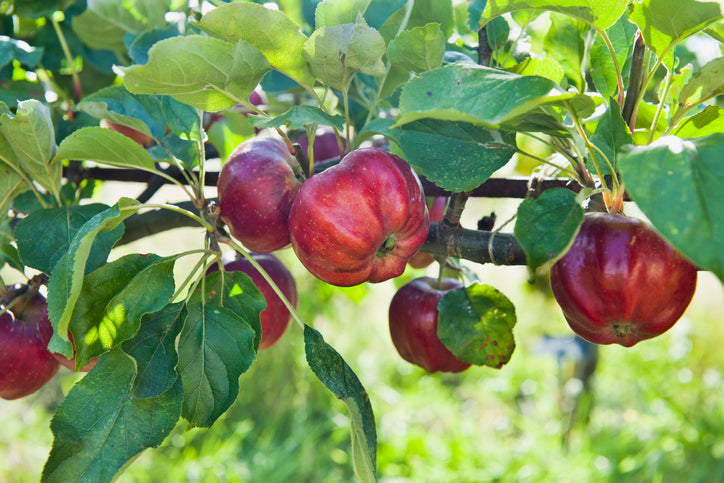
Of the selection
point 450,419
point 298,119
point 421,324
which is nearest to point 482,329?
point 421,324

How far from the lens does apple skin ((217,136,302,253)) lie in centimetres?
54

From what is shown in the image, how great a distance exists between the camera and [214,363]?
20.0 inches

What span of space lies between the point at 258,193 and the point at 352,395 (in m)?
0.21

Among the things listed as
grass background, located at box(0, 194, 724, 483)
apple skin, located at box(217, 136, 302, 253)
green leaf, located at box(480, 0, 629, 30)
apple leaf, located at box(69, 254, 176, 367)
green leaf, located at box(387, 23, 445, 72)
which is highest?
green leaf, located at box(480, 0, 629, 30)

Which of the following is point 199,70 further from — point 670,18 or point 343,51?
point 670,18

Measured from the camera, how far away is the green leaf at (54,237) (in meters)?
0.52

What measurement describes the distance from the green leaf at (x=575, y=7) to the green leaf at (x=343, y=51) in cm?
9

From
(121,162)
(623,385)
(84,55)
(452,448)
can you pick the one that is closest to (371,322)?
(452,448)

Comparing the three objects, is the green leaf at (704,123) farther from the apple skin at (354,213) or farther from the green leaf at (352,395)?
the green leaf at (352,395)

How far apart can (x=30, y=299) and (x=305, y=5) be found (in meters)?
0.51

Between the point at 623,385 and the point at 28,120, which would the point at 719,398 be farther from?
the point at 28,120

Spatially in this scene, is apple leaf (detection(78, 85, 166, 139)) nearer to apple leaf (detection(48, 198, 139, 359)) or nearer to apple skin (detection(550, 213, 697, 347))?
apple leaf (detection(48, 198, 139, 359))

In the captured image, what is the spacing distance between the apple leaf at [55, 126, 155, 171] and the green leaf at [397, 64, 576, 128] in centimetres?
29

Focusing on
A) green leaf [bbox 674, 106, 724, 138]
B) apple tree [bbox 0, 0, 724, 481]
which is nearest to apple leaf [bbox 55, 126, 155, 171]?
apple tree [bbox 0, 0, 724, 481]
